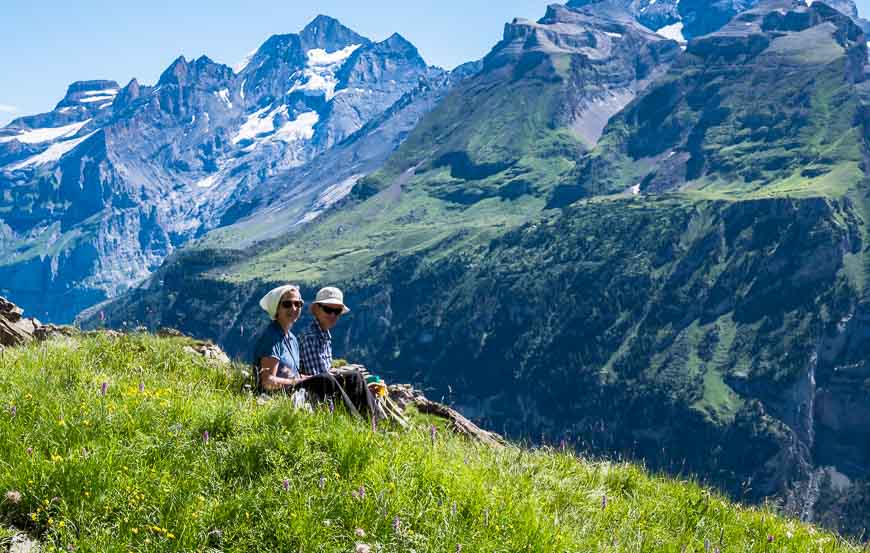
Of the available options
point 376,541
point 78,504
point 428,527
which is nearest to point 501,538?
point 428,527

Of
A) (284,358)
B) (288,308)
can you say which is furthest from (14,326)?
(284,358)

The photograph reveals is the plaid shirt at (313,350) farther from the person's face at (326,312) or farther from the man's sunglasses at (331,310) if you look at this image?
the man's sunglasses at (331,310)

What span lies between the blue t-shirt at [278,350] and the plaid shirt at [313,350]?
1.17 meters

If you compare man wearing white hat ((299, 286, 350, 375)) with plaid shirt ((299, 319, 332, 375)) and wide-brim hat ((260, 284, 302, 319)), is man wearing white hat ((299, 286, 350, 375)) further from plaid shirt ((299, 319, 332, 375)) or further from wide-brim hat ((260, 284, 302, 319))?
wide-brim hat ((260, 284, 302, 319))

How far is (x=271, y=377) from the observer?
34.8ft

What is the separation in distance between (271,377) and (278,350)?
1.04m

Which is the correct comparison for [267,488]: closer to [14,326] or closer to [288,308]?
[288,308]

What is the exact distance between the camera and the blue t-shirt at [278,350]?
11.4 meters

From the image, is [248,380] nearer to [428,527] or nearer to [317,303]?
[317,303]

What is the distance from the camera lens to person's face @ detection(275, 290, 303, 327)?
11.9m

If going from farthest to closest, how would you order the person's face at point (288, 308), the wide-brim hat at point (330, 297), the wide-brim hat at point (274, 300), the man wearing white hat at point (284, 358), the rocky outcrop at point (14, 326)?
1. the rocky outcrop at point (14, 326)
2. the wide-brim hat at point (330, 297)
3. the wide-brim hat at point (274, 300)
4. the person's face at point (288, 308)
5. the man wearing white hat at point (284, 358)

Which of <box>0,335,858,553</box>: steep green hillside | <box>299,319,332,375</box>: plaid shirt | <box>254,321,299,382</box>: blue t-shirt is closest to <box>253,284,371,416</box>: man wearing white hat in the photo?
<box>254,321,299,382</box>: blue t-shirt

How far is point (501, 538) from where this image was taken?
606cm

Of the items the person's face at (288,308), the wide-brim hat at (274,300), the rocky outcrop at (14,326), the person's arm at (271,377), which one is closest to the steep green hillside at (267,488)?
the person's arm at (271,377)
